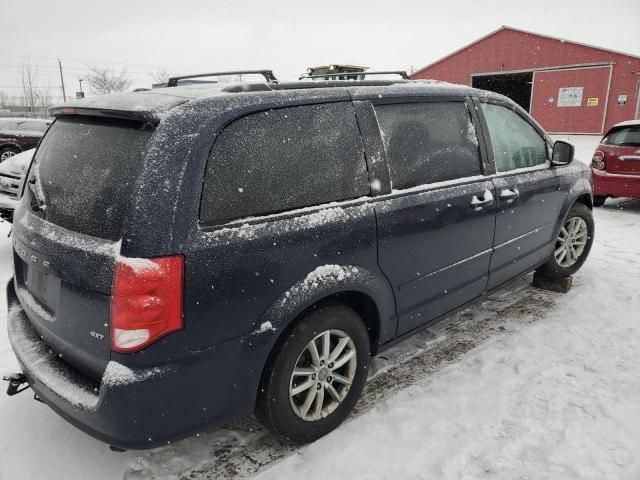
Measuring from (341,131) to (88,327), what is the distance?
58.0 inches

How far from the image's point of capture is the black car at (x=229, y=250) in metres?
1.86

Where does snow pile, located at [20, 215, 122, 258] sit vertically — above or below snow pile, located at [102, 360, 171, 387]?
above

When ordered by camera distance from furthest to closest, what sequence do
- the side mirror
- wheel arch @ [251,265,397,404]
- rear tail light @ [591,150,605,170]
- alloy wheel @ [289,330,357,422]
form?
rear tail light @ [591,150,605,170]
the side mirror
alloy wheel @ [289,330,357,422]
wheel arch @ [251,265,397,404]

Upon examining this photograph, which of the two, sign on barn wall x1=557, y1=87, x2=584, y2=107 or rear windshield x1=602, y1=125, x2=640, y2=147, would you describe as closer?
rear windshield x1=602, y1=125, x2=640, y2=147

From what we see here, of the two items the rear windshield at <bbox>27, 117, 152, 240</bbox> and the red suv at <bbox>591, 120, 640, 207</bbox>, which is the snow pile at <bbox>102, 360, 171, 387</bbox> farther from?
the red suv at <bbox>591, 120, 640, 207</bbox>

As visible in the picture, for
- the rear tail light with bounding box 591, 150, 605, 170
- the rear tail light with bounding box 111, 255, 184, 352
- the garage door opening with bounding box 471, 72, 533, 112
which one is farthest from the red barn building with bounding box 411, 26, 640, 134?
the rear tail light with bounding box 111, 255, 184, 352

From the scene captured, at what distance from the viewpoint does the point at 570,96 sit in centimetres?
2378

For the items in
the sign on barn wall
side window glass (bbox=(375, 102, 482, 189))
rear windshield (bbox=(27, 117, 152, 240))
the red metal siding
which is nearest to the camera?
rear windshield (bbox=(27, 117, 152, 240))

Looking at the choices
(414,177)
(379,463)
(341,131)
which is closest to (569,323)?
(414,177)

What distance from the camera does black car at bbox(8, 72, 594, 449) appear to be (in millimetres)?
1859

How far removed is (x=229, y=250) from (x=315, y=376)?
2.82ft

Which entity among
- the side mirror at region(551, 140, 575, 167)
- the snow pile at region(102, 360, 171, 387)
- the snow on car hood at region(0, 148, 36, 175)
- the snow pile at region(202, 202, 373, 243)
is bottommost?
the snow pile at region(102, 360, 171, 387)

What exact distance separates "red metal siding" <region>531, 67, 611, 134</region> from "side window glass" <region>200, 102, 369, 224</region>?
2472cm

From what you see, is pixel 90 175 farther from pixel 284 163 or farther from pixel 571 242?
pixel 571 242
